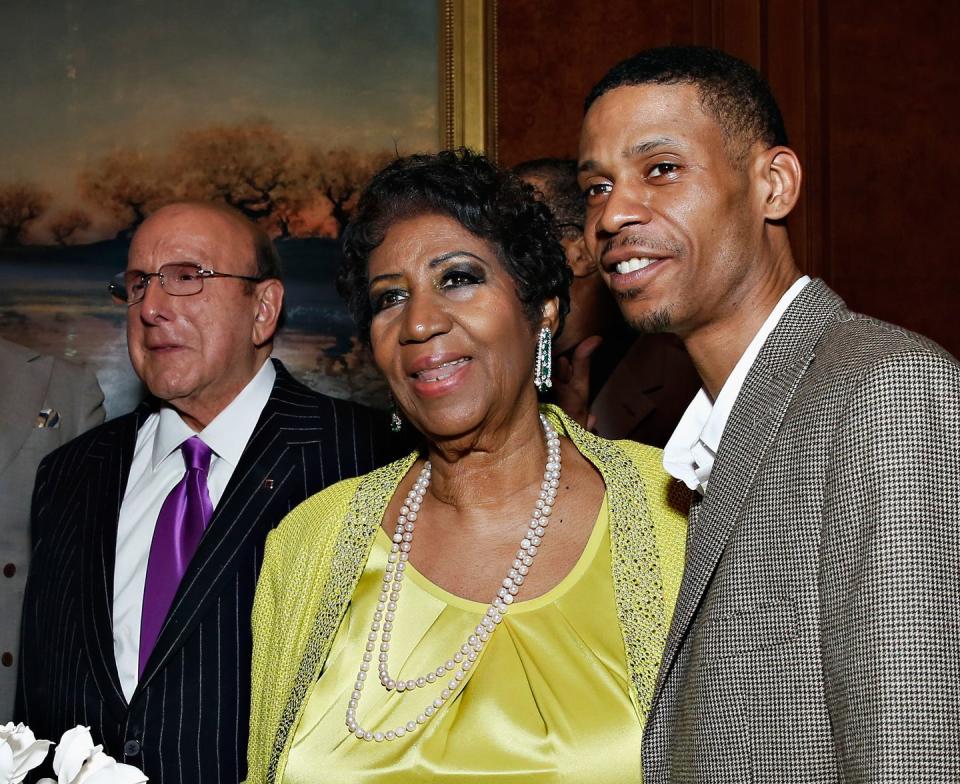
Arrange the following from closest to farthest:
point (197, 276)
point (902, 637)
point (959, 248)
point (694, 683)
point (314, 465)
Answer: point (902, 637) → point (694, 683) → point (314, 465) → point (197, 276) → point (959, 248)

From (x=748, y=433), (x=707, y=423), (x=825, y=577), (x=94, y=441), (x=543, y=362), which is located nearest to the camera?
(x=825, y=577)

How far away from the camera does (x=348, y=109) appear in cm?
424

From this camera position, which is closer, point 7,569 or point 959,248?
point 7,569

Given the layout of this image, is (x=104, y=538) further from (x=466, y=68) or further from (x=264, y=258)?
(x=466, y=68)

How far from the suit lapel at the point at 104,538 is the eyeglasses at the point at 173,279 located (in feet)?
0.99

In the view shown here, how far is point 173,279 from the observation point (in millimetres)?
3049

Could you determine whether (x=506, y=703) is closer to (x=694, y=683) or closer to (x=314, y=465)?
(x=694, y=683)

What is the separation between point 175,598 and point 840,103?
122 inches

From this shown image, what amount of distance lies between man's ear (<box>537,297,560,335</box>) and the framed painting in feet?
5.54

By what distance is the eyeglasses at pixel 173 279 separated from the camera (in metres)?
3.04

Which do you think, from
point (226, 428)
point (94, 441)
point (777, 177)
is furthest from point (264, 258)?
point (777, 177)

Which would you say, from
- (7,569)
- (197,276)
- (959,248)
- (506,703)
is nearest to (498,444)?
(506,703)

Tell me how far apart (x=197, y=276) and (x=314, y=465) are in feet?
2.04

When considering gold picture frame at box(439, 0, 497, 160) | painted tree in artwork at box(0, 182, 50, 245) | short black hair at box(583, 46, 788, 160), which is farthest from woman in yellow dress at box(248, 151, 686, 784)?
painted tree in artwork at box(0, 182, 50, 245)
